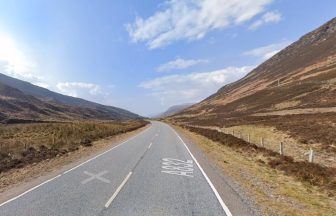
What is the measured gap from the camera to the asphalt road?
9.12m

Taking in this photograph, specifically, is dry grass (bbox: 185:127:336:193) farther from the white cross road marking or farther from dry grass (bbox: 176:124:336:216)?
the white cross road marking

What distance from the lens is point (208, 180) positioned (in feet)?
44.9

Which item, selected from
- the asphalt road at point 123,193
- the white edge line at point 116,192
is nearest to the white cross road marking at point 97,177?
the asphalt road at point 123,193

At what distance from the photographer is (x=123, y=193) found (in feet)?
36.3

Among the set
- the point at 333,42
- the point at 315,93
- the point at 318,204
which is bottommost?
the point at 318,204

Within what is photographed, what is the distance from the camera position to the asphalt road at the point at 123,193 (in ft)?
29.9

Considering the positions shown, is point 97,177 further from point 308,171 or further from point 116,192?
point 308,171

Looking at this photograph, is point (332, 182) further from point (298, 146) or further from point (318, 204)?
point (298, 146)

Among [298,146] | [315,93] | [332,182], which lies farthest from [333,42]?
[332,182]

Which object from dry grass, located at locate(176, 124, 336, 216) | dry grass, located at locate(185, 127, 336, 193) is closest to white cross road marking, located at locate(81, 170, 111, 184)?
dry grass, located at locate(176, 124, 336, 216)

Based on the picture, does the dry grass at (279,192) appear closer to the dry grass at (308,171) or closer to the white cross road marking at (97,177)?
the dry grass at (308,171)

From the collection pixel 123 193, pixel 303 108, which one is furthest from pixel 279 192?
pixel 303 108

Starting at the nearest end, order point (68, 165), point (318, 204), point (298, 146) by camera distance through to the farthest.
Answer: point (318, 204), point (68, 165), point (298, 146)

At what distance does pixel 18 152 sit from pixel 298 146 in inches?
845
